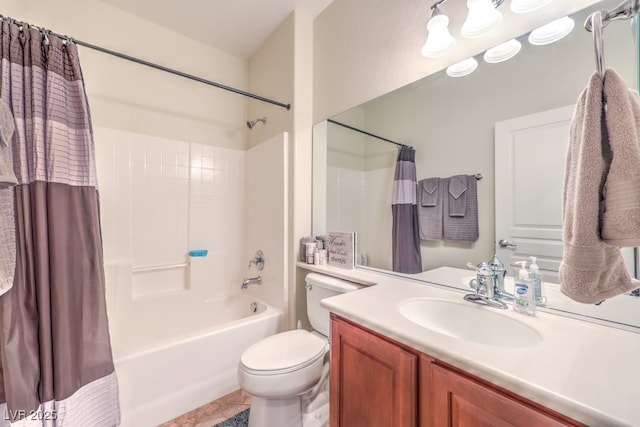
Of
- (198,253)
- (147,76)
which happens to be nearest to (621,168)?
(198,253)

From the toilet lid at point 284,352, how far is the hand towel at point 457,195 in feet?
3.07

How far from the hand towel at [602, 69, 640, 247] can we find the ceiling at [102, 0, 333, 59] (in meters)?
1.79

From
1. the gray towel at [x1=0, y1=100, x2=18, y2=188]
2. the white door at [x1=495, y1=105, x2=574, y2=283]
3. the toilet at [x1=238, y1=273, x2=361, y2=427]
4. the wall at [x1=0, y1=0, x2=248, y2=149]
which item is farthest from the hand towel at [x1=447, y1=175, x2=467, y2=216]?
the wall at [x1=0, y1=0, x2=248, y2=149]

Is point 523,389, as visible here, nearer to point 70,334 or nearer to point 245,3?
point 70,334

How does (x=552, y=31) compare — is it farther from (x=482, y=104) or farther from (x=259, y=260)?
(x=259, y=260)

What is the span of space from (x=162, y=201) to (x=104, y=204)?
0.35 metres

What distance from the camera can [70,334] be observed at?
3.53 ft

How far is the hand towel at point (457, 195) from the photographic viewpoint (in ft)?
3.79

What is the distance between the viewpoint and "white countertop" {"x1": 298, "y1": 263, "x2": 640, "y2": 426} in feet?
1.55

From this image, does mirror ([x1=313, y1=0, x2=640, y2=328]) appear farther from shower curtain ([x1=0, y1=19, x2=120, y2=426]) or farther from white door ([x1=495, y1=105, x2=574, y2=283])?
shower curtain ([x1=0, y1=19, x2=120, y2=426])

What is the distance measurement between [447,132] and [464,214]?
0.40 metres

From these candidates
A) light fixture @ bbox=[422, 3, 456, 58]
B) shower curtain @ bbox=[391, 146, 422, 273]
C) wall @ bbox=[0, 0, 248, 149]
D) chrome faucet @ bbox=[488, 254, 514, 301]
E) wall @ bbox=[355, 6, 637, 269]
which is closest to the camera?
wall @ bbox=[355, 6, 637, 269]

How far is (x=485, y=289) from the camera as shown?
98 cm

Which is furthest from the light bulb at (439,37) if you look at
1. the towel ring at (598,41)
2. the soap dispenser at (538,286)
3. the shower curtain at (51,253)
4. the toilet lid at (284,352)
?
the shower curtain at (51,253)
